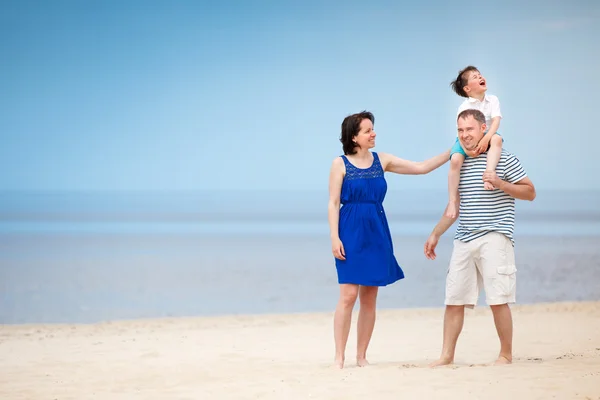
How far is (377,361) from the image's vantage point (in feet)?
17.3

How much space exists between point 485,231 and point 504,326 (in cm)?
54

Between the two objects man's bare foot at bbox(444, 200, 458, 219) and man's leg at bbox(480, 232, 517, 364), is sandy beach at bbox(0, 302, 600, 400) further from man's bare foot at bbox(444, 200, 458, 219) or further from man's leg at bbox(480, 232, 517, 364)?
man's bare foot at bbox(444, 200, 458, 219)

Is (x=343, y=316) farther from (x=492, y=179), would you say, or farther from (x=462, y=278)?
(x=492, y=179)

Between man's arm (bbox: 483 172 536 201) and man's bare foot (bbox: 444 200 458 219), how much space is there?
0.26 metres

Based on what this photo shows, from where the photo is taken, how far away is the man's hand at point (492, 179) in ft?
14.4

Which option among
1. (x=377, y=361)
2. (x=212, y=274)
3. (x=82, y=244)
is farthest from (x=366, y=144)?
(x=82, y=244)

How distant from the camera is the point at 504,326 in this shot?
460 centimetres

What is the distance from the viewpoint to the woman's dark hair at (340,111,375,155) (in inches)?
186

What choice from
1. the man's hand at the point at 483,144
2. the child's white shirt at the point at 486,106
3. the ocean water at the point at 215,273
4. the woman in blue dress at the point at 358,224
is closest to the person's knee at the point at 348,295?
the woman in blue dress at the point at 358,224

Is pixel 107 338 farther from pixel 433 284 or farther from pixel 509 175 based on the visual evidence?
pixel 433 284

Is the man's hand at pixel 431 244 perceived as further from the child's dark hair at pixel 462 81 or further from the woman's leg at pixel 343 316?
the child's dark hair at pixel 462 81

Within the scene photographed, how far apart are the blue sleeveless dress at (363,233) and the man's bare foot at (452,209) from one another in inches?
14.2

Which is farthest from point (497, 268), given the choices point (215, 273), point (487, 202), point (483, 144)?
point (215, 273)

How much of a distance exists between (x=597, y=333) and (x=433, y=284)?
3.74m
